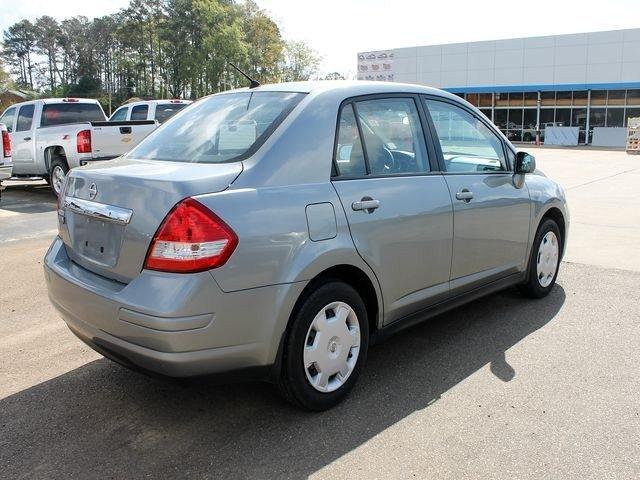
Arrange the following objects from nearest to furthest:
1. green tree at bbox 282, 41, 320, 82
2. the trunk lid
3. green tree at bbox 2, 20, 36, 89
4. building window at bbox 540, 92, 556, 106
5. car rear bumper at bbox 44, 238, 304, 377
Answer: car rear bumper at bbox 44, 238, 304, 377 → the trunk lid → building window at bbox 540, 92, 556, 106 → green tree at bbox 282, 41, 320, 82 → green tree at bbox 2, 20, 36, 89

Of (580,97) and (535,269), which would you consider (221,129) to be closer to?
(535,269)

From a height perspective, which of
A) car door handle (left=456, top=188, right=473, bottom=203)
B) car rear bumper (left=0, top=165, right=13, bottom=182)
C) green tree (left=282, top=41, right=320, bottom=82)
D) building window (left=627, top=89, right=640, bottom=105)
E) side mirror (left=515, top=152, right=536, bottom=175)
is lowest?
car rear bumper (left=0, top=165, right=13, bottom=182)

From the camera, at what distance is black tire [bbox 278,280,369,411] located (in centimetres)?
306

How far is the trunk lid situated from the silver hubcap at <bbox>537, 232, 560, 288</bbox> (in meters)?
3.22

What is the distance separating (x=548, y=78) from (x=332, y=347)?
40.2m

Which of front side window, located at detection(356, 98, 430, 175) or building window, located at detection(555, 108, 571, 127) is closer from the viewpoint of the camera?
front side window, located at detection(356, 98, 430, 175)

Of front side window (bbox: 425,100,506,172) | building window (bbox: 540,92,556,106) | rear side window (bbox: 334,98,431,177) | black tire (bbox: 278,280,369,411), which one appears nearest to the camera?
black tire (bbox: 278,280,369,411)

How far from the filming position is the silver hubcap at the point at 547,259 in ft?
17.0

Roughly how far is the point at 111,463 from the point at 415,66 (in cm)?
4515

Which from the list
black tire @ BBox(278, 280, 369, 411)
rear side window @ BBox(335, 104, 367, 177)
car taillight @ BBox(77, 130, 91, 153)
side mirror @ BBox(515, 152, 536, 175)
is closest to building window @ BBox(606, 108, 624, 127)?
car taillight @ BBox(77, 130, 91, 153)

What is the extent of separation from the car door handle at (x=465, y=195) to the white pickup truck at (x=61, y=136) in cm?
853

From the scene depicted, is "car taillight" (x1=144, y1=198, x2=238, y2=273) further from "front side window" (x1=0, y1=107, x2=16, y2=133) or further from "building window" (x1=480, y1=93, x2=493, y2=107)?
"building window" (x1=480, y1=93, x2=493, y2=107)

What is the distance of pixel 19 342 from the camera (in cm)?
438

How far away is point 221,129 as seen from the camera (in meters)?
3.55
